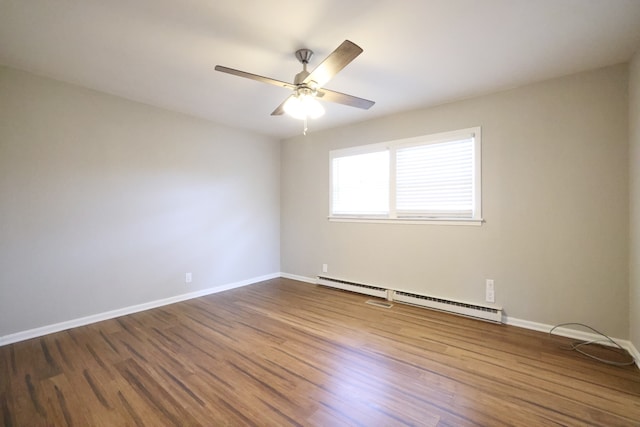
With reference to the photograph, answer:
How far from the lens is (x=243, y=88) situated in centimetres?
276

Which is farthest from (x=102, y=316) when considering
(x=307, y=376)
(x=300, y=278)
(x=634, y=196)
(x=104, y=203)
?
(x=634, y=196)

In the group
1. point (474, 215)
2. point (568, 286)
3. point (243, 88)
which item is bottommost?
point (568, 286)

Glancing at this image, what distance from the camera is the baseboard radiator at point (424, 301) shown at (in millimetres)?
2809

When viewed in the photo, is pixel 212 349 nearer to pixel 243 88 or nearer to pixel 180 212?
pixel 180 212

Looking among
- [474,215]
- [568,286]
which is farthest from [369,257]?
[568,286]

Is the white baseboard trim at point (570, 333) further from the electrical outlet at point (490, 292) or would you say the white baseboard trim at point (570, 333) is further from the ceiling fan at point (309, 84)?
the ceiling fan at point (309, 84)

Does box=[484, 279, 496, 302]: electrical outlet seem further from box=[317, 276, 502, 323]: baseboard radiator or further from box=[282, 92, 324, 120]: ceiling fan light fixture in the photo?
box=[282, 92, 324, 120]: ceiling fan light fixture

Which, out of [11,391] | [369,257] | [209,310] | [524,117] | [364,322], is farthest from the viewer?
[369,257]

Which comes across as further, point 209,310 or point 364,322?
point 209,310

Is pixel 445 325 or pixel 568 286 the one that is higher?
pixel 568 286

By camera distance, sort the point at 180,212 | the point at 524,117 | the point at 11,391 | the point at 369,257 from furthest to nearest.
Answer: the point at 369,257
the point at 180,212
the point at 524,117
the point at 11,391

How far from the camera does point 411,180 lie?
11.1 ft

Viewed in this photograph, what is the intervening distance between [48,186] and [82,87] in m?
1.09

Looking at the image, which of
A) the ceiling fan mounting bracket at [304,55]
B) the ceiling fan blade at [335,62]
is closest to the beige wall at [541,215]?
the ceiling fan mounting bracket at [304,55]
